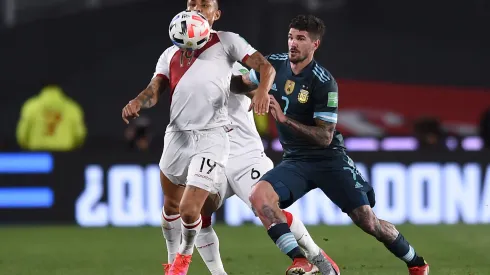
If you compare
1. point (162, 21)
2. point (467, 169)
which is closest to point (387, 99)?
point (162, 21)

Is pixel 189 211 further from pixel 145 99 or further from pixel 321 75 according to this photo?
pixel 321 75

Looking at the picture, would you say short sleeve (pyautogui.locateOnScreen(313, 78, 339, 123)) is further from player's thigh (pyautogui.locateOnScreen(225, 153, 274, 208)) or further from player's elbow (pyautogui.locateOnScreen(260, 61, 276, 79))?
player's thigh (pyautogui.locateOnScreen(225, 153, 274, 208))

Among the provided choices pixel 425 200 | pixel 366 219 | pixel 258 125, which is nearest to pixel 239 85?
pixel 366 219

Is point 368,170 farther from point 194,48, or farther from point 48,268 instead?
point 194,48

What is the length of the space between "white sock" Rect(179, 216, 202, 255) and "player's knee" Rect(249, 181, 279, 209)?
0.42 meters

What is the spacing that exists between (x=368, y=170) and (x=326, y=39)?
6.31 m

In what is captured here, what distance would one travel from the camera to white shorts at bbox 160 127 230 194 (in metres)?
8.26

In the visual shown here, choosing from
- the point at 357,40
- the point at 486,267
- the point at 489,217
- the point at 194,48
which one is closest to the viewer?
the point at 194,48

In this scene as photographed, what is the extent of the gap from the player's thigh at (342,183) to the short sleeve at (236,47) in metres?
0.93

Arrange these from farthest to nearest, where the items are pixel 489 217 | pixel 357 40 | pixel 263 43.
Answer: pixel 357 40
pixel 263 43
pixel 489 217

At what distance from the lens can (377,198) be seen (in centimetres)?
1376

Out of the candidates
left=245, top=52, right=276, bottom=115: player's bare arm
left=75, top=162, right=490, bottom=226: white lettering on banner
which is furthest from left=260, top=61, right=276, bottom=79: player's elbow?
left=75, top=162, right=490, bottom=226: white lettering on banner

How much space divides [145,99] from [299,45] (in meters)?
1.14

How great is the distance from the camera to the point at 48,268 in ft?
32.9
